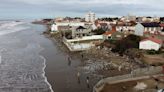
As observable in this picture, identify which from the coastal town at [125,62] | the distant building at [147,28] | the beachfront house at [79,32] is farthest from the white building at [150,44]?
the beachfront house at [79,32]

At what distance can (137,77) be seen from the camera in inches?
897

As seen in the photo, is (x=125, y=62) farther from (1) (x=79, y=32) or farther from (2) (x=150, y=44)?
(1) (x=79, y=32)

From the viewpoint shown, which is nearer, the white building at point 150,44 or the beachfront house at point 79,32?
the white building at point 150,44

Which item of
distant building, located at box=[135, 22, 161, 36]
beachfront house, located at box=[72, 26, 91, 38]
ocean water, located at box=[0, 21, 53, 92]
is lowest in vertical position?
ocean water, located at box=[0, 21, 53, 92]

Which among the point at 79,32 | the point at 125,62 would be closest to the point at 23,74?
the point at 125,62

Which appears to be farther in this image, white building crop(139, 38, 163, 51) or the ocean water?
white building crop(139, 38, 163, 51)

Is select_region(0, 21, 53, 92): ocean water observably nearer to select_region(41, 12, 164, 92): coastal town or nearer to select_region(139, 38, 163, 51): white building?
select_region(41, 12, 164, 92): coastal town

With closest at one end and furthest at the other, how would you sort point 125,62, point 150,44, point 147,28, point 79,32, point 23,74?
1. point 23,74
2. point 125,62
3. point 150,44
4. point 147,28
5. point 79,32

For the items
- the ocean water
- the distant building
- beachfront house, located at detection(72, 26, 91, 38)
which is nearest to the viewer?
the ocean water

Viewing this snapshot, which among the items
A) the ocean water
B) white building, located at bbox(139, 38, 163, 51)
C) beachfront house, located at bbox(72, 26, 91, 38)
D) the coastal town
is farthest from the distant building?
the ocean water

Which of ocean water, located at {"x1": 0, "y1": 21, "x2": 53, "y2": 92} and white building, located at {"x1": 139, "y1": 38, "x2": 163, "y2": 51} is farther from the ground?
white building, located at {"x1": 139, "y1": 38, "x2": 163, "y2": 51}

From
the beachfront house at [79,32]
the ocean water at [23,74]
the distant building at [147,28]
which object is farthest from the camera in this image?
the beachfront house at [79,32]

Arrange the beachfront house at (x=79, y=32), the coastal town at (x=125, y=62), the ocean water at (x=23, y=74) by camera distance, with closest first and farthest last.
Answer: the coastal town at (x=125, y=62), the ocean water at (x=23, y=74), the beachfront house at (x=79, y=32)

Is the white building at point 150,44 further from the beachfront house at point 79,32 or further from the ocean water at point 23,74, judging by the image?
the beachfront house at point 79,32
